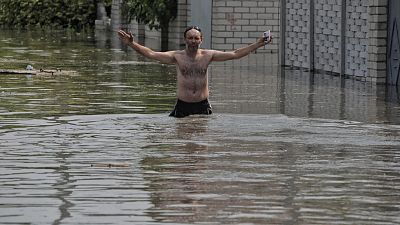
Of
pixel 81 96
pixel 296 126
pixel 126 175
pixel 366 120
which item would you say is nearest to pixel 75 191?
pixel 126 175

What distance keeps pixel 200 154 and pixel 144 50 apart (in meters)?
4.16

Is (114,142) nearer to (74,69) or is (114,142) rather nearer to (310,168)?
(310,168)

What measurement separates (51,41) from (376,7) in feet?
73.4

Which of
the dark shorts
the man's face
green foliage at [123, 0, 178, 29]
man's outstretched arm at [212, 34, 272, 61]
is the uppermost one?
the man's face

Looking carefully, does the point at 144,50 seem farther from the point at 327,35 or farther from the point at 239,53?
the point at 327,35

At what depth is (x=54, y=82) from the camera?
27.8m

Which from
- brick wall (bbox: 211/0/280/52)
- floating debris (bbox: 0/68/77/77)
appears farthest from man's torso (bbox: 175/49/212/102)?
brick wall (bbox: 211/0/280/52)

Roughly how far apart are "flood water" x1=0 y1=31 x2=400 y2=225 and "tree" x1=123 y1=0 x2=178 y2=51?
19.1 m

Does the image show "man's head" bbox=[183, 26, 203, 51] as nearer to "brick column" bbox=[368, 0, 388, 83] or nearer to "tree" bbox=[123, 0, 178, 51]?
"brick column" bbox=[368, 0, 388, 83]

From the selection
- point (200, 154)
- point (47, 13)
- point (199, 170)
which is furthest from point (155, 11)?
point (199, 170)

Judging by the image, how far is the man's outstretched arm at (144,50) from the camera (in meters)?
18.2

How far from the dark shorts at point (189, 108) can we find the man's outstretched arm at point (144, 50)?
58 cm

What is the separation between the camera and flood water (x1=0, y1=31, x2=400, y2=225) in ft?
35.9

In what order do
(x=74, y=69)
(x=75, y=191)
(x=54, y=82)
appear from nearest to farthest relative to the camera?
(x=75, y=191) → (x=54, y=82) → (x=74, y=69)
